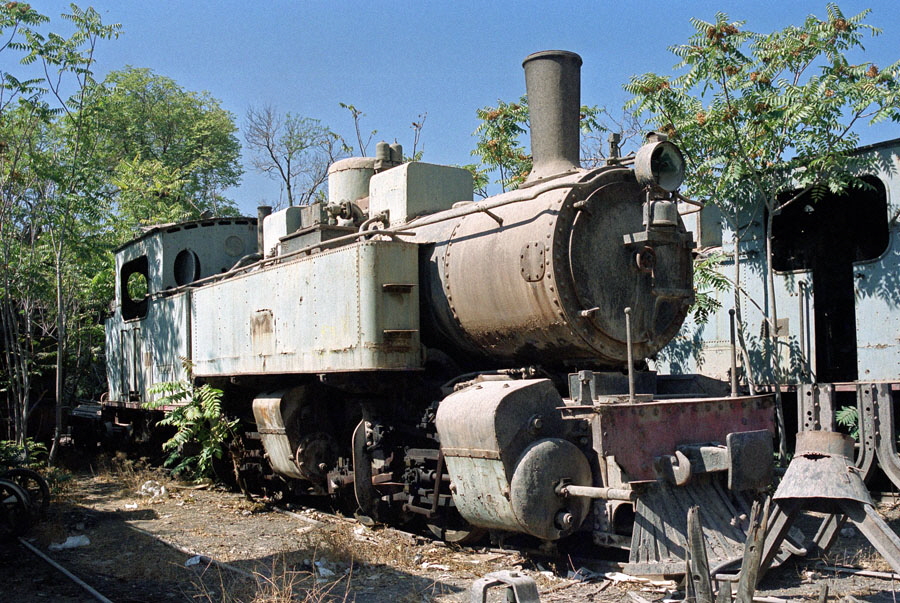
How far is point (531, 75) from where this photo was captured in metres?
6.85

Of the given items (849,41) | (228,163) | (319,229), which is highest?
(228,163)

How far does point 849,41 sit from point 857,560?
5.74 meters

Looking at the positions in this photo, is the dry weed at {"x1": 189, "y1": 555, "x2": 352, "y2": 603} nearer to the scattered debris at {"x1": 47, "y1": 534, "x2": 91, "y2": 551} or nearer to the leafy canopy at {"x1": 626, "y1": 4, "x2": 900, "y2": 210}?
the scattered debris at {"x1": 47, "y1": 534, "x2": 91, "y2": 551}

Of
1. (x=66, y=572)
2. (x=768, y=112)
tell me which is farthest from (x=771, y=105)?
(x=66, y=572)

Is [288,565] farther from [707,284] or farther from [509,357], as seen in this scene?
[707,284]

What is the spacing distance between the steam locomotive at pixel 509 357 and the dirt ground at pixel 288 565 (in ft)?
0.98

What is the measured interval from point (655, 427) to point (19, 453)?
27.2 feet

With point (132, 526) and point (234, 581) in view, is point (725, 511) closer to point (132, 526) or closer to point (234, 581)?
point (234, 581)

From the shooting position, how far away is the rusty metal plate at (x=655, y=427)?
546 centimetres

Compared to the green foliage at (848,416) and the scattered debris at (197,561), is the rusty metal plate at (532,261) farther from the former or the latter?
the green foliage at (848,416)

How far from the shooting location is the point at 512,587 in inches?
137

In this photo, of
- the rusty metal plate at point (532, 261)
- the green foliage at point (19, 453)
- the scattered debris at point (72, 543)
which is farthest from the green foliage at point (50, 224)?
the rusty metal plate at point (532, 261)

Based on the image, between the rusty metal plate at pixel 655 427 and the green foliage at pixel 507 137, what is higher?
the green foliage at pixel 507 137

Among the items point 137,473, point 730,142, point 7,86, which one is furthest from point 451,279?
point 7,86
